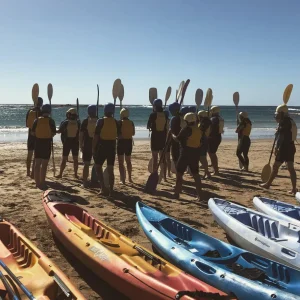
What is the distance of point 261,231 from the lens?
16.6 ft

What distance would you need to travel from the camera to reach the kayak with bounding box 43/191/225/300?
300 cm

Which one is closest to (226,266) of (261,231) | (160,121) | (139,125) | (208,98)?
(261,231)

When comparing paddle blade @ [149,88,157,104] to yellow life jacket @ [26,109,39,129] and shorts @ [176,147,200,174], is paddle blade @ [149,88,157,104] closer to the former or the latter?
yellow life jacket @ [26,109,39,129]

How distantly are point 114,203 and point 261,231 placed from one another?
2.61 metres

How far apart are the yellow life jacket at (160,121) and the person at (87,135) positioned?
1.29 metres

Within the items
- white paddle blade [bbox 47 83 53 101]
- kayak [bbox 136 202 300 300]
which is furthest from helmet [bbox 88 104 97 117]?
kayak [bbox 136 202 300 300]

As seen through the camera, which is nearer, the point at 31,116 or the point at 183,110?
the point at 183,110

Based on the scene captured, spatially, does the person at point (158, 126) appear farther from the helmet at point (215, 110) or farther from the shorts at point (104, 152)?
the helmet at point (215, 110)

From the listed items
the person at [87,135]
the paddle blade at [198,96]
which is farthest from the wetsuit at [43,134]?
the paddle blade at [198,96]

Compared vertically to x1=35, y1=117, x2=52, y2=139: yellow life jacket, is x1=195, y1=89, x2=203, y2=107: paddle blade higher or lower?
higher

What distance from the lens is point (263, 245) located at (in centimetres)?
420

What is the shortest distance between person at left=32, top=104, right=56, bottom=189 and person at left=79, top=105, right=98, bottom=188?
26.0 inches

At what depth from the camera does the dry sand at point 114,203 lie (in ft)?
13.9

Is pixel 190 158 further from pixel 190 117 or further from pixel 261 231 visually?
pixel 261 231
